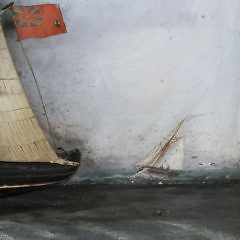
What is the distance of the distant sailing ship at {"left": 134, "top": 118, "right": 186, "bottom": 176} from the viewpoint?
237 centimetres

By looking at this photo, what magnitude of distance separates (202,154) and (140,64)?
0.77 metres

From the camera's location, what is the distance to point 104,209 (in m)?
2.30

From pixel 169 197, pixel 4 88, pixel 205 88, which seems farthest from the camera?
pixel 169 197

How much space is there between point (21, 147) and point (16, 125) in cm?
14

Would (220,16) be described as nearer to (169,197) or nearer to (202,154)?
(202,154)

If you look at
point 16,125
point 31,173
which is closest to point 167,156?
point 31,173

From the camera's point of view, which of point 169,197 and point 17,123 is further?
point 169,197

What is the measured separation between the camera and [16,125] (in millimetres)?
Answer: 1986

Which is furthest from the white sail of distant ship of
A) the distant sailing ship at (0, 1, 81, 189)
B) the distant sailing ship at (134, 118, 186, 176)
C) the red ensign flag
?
the red ensign flag

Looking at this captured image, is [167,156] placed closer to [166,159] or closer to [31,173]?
[166,159]

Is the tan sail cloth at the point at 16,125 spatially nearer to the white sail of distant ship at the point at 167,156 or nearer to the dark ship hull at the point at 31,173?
the dark ship hull at the point at 31,173

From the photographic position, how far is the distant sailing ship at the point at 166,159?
2.37m

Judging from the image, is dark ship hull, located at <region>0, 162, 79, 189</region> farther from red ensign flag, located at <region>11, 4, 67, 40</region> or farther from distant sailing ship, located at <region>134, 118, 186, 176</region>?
red ensign flag, located at <region>11, 4, 67, 40</region>

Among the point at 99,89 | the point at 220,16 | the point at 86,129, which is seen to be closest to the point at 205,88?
the point at 220,16
